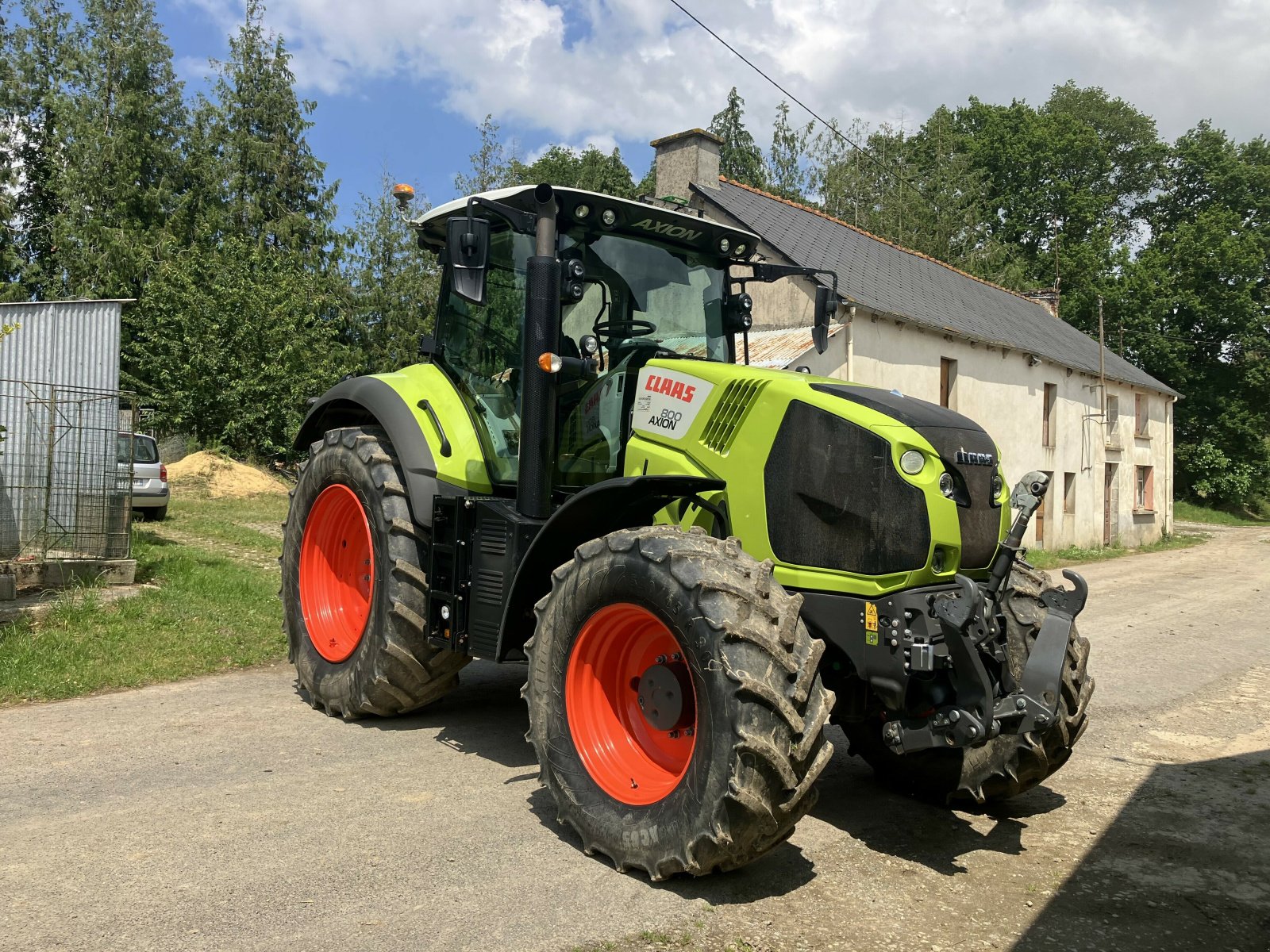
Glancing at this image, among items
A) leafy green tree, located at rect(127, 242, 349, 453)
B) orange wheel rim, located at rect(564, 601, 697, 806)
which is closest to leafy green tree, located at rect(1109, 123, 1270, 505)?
leafy green tree, located at rect(127, 242, 349, 453)


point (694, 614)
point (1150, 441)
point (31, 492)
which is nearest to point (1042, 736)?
point (694, 614)

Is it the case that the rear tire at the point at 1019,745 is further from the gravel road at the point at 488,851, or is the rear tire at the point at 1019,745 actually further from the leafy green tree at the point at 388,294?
the leafy green tree at the point at 388,294

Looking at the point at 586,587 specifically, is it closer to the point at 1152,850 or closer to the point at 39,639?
the point at 1152,850

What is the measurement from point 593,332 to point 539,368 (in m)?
0.44

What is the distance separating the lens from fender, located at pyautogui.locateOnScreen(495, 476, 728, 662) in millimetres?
4227

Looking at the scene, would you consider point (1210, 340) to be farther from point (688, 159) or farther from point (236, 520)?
point (236, 520)

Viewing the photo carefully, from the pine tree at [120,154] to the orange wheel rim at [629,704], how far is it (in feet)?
90.1

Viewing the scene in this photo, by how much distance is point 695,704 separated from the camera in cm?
384

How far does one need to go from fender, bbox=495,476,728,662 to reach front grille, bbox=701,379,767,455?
180mm

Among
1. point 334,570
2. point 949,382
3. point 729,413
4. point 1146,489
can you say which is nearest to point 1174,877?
point 729,413

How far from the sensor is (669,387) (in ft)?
15.2

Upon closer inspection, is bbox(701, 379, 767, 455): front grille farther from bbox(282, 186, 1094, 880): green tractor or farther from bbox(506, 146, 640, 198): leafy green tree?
bbox(506, 146, 640, 198): leafy green tree

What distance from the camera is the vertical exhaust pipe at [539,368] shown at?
4.70 meters

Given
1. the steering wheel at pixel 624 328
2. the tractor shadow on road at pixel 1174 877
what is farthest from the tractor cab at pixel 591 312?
the tractor shadow on road at pixel 1174 877
